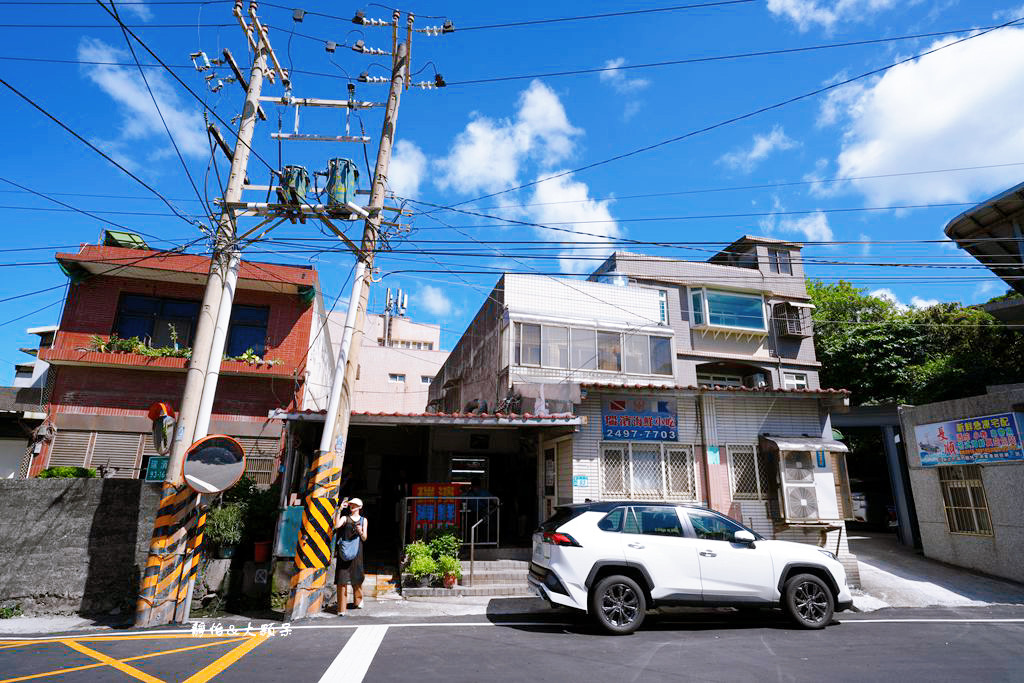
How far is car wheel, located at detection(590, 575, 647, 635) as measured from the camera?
721 cm

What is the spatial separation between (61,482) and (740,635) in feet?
37.3

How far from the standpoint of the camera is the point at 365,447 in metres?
17.8

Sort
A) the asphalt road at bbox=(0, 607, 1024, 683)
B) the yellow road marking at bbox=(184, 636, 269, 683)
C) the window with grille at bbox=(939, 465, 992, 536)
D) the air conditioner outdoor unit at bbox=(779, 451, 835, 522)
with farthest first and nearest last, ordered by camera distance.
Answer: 1. the window with grille at bbox=(939, 465, 992, 536)
2. the air conditioner outdoor unit at bbox=(779, 451, 835, 522)
3. the asphalt road at bbox=(0, 607, 1024, 683)
4. the yellow road marking at bbox=(184, 636, 269, 683)

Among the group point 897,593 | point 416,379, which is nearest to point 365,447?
point 897,593

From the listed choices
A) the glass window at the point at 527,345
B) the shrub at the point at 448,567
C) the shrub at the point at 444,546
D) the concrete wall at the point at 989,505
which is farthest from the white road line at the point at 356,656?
the concrete wall at the point at 989,505

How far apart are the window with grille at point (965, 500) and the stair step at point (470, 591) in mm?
10897

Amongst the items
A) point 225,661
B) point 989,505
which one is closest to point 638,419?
point 989,505

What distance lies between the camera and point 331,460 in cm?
866

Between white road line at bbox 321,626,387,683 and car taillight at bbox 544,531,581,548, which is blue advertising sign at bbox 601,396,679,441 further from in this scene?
white road line at bbox 321,626,387,683

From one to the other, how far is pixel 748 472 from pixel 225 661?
10927mm

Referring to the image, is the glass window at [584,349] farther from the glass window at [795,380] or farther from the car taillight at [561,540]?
the glass window at [795,380]

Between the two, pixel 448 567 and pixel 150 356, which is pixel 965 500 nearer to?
pixel 448 567

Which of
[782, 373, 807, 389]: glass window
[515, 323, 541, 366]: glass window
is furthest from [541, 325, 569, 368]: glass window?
[782, 373, 807, 389]: glass window

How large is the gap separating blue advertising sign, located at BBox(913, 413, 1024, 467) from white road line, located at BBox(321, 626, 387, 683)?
13.5 meters
